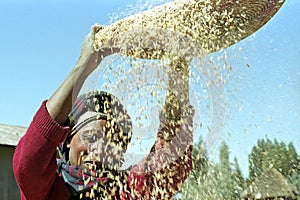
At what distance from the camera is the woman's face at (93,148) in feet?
6.54

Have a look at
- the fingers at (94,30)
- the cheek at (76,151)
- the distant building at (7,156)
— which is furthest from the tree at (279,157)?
the fingers at (94,30)

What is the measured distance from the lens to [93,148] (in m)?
2.05

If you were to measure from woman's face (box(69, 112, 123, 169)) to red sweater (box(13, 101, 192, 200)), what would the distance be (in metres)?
0.13

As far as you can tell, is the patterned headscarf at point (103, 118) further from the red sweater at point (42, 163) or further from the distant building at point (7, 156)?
the distant building at point (7, 156)

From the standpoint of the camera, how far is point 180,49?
1.93 m

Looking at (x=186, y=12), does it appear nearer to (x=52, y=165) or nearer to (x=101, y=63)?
(x=101, y=63)

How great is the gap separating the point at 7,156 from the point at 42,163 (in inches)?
163

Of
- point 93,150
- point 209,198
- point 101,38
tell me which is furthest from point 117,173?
point 209,198

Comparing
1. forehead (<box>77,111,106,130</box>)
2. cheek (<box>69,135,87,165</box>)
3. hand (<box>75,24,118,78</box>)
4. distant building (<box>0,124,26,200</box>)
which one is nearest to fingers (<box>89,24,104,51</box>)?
hand (<box>75,24,118,78</box>)

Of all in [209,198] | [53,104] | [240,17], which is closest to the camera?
[53,104]

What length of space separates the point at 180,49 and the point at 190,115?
10.5 inches

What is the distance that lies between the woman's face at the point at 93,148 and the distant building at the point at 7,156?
3593mm

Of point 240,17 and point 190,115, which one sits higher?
point 240,17

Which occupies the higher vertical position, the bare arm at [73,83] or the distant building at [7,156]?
the distant building at [7,156]
